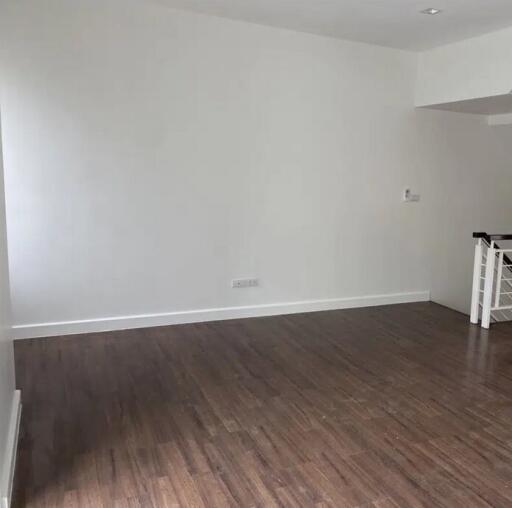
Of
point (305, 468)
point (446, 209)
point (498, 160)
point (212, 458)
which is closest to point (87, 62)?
point (212, 458)

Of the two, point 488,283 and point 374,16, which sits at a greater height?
point 374,16

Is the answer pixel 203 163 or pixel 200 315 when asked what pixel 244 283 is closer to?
pixel 200 315

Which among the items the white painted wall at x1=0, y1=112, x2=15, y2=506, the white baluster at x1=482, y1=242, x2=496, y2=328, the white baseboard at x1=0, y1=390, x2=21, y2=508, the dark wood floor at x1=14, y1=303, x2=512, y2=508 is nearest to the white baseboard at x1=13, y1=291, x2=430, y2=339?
the dark wood floor at x1=14, y1=303, x2=512, y2=508

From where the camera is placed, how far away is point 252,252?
4.90m

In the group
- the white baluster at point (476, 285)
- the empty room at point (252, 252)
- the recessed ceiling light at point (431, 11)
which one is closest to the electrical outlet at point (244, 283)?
the empty room at point (252, 252)

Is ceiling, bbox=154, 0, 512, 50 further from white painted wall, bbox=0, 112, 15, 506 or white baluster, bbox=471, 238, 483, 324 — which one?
white painted wall, bbox=0, 112, 15, 506

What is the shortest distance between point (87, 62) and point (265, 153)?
1755mm

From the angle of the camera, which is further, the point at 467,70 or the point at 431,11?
the point at 467,70

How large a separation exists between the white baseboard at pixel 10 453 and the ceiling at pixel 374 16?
325cm

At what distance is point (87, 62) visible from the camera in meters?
4.04

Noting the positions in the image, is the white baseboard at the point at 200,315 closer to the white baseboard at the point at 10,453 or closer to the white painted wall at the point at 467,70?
the white baseboard at the point at 10,453

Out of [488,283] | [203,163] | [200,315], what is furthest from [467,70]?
[200,315]

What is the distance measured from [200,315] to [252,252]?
31.4 inches

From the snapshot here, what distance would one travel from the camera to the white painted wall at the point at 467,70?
442 cm
